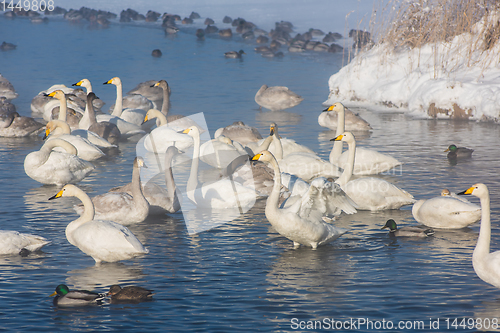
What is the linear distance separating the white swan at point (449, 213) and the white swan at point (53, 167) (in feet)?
24.4

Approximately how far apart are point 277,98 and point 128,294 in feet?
54.1

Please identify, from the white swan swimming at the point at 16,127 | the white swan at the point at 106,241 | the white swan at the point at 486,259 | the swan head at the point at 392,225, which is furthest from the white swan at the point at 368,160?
the white swan swimming at the point at 16,127

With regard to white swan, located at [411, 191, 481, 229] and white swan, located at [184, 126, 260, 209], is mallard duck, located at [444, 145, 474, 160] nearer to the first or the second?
white swan, located at [411, 191, 481, 229]

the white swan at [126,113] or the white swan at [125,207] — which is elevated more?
the white swan at [126,113]

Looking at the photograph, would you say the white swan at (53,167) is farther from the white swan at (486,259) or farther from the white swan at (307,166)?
the white swan at (486,259)

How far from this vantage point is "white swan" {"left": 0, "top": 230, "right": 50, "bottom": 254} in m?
8.81

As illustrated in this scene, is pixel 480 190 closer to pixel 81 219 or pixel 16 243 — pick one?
pixel 81 219

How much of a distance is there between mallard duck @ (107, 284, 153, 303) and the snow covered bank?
15898 mm

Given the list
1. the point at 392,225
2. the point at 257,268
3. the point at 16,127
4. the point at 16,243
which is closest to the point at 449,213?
the point at 392,225

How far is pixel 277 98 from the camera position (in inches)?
905

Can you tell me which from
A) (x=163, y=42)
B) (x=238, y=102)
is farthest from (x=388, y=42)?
(x=163, y=42)

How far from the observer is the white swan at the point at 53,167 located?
1315 centimetres

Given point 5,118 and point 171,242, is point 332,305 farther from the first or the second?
point 5,118

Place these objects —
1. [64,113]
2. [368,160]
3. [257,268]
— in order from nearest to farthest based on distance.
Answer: [257,268]
[368,160]
[64,113]
